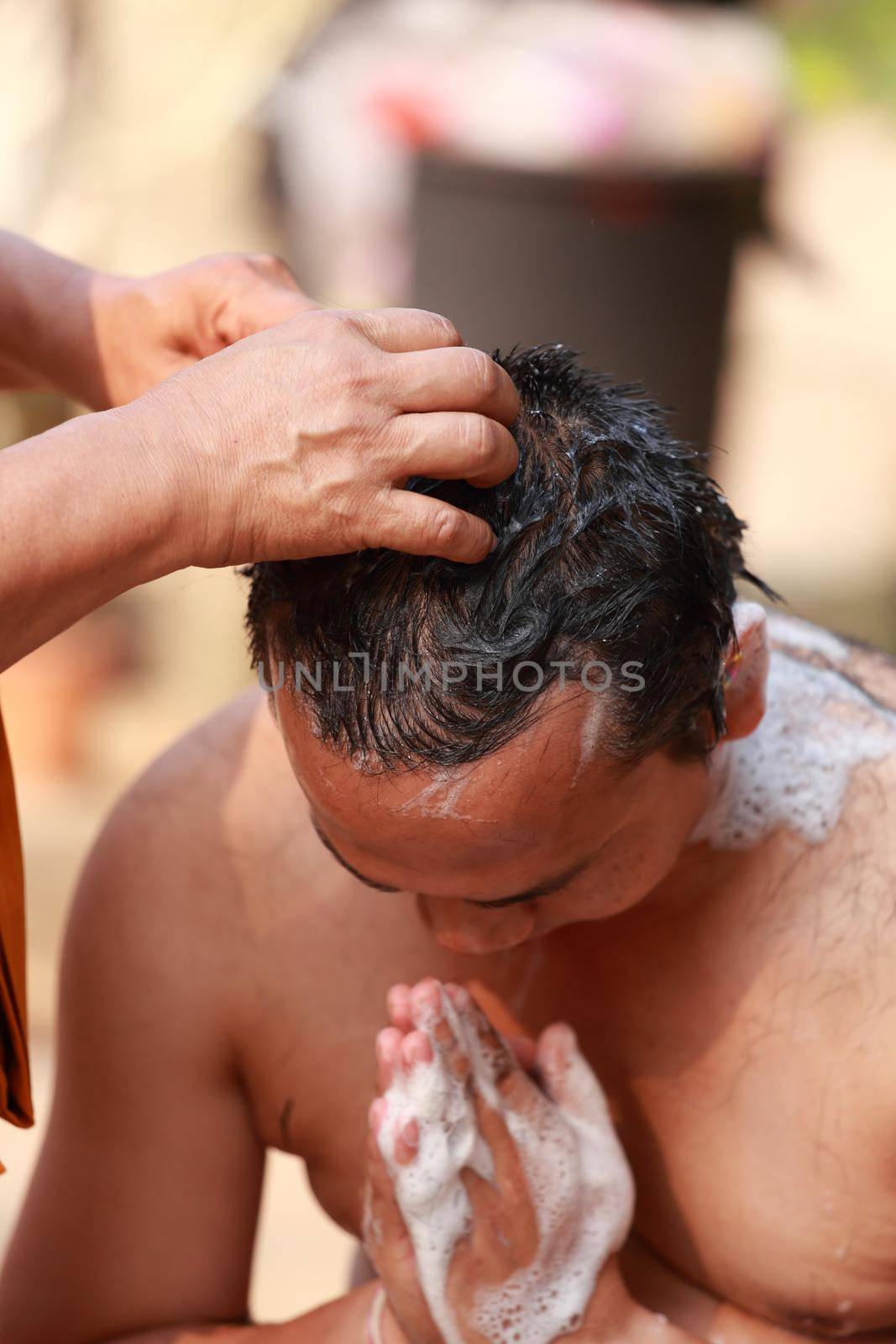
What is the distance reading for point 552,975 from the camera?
1626mm

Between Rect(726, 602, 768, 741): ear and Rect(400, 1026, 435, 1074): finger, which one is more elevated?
Rect(726, 602, 768, 741): ear

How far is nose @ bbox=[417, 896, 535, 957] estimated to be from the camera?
52.6 inches

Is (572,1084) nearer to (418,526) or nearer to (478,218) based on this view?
(418,526)

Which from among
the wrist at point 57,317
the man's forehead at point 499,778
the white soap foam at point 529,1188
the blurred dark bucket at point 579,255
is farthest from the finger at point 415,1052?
the blurred dark bucket at point 579,255

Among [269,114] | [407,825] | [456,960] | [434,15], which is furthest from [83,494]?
[269,114]

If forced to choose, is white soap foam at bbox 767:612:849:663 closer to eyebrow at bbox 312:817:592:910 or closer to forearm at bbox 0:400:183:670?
eyebrow at bbox 312:817:592:910

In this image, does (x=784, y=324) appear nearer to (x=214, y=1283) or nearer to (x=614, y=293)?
(x=614, y=293)

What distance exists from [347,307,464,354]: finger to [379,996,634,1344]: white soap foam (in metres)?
0.64

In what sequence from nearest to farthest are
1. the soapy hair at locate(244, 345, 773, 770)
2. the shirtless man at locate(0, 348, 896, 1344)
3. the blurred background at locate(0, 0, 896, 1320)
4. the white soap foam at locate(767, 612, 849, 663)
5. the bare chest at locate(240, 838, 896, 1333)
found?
the soapy hair at locate(244, 345, 773, 770)
the shirtless man at locate(0, 348, 896, 1344)
the bare chest at locate(240, 838, 896, 1333)
the white soap foam at locate(767, 612, 849, 663)
the blurred background at locate(0, 0, 896, 1320)

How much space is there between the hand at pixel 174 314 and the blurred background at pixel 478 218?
2045 mm

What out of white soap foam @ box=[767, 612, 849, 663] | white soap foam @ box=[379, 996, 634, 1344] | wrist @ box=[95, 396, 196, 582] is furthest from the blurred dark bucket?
wrist @ box=[95, 396, 196, 582]

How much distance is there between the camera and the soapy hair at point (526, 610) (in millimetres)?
1143

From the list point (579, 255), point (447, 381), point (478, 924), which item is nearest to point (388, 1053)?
point (478, 924)

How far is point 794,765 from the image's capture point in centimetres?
158
